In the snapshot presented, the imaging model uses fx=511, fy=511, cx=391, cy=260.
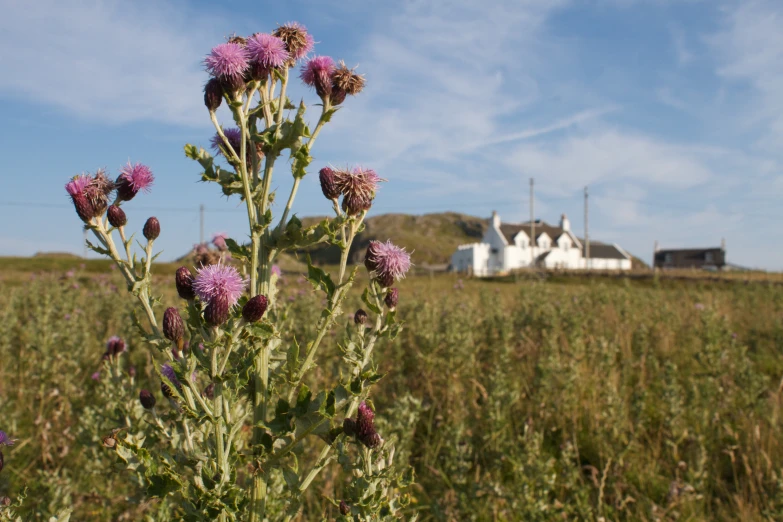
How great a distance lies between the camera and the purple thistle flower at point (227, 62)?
189cm

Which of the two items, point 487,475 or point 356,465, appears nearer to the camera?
point 356,465

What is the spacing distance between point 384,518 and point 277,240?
41.9 inches

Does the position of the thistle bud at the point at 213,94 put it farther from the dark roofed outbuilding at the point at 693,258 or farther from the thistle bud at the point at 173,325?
the dark roofed outbuilding at the point at 693,258

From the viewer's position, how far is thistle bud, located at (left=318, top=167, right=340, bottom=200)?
1.98 m

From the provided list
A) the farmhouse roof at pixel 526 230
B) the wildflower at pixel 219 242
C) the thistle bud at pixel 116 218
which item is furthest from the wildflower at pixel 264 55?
the farmhouse roof at pixel 526 230

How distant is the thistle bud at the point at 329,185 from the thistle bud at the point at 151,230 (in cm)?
73

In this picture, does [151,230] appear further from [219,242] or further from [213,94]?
[219,242]

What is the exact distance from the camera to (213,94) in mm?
1956

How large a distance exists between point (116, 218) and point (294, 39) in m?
1.00

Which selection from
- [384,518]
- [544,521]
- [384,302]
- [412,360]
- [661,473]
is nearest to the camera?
[384,518]

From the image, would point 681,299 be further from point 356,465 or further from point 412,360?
point 356,465

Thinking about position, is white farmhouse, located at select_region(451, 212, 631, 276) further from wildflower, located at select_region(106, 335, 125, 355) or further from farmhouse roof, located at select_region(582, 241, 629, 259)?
wildflower, located at select_region(106, 335, 125, 355)

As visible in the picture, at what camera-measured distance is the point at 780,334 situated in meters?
8.73

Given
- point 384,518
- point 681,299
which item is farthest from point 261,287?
point 681,299
